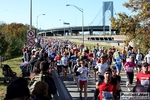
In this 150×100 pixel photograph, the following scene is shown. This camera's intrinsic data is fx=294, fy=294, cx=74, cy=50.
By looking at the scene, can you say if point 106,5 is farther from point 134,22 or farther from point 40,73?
point 40,73

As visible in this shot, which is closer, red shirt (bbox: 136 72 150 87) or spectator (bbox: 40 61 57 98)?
spectator (bbox: 40 61 57 98)

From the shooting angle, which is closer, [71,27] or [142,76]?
[142,76]

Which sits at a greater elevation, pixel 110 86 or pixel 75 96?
pixel 110 86

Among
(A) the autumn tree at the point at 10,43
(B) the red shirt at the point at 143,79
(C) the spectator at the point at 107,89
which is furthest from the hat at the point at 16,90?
(A) the autumn tree at the point at 10,43

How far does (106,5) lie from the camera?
399 feet

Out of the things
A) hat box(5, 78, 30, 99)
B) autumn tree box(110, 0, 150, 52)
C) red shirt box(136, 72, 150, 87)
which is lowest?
red shirt box(136, 72, 150, 87)

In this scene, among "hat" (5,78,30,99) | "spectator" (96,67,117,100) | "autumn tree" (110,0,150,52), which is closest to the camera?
"hat" (5,78,30,99)

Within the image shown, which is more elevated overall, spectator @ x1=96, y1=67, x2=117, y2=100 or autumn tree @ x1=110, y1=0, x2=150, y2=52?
autumn tree @ x1=110, y1=0, x2=150, y2=52

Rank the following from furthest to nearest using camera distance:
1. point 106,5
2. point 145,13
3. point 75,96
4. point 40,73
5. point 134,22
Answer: point 106,5 → point 134,22 → point 145,13 → point 75,96 → point 40,73

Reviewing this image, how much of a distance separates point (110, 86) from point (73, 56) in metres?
11.7

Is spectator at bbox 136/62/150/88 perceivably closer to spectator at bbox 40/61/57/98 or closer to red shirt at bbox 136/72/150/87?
red shirt at bbox 136/72/150/87

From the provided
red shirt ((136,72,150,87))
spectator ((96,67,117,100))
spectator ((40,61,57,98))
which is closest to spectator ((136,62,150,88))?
red shirt ((136,72,150,87))

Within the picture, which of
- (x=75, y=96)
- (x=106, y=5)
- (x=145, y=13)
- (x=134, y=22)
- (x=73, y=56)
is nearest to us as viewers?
(x=75, y=96)

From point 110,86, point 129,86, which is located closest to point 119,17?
point 129,86
